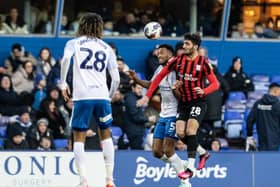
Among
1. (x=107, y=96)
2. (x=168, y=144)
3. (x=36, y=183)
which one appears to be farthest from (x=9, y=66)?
(x=107, y=96)

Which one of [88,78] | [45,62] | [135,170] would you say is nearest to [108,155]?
[88,78]

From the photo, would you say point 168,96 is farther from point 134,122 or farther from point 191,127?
point 134,122

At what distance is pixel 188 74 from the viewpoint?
611 inches

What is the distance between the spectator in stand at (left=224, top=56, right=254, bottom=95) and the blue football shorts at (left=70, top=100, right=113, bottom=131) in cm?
925

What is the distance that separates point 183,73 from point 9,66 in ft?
24.5

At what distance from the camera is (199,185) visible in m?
18.9

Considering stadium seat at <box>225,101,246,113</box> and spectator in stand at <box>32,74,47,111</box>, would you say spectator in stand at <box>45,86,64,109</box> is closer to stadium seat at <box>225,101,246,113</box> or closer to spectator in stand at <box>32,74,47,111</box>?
spectator in stand at <box>32,74,47,111</box>

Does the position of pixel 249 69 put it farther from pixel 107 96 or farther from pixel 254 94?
pixel 107 96

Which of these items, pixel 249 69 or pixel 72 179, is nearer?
pixel 72 179

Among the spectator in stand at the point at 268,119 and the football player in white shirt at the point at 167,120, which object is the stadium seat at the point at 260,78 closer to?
the spectator in stand at the point at 268,119

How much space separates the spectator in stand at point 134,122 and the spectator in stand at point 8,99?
198cm

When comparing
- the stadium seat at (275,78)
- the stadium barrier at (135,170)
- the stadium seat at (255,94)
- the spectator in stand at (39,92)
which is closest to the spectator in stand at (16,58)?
the spectator in stand at (39,92)

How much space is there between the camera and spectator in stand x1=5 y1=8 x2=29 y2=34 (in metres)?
23.0

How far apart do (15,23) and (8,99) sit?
2.48 metres
